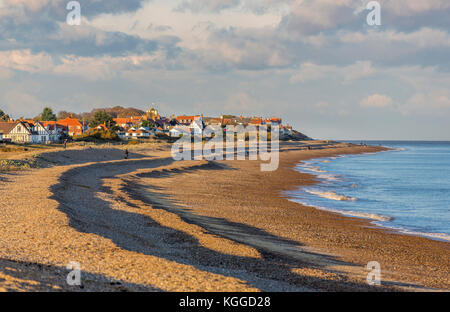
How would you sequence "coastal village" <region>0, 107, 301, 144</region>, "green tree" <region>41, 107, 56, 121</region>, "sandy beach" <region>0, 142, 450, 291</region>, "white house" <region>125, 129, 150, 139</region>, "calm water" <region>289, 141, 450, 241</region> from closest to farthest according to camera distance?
"sandy beach" <region>0, 142, 450, 291</region>, "calm water" <region>289, 141, 450, 241</region>, "coastal village" <region>0, 107, 301, 144</region>, "white house" <region>125, 129, 150, 139</region>, "green tree" <region>41, 107, 56, 121</region>

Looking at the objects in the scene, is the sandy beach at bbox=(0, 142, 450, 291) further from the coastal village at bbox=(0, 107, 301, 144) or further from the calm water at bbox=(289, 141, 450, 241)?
the coastal village at bbox=(0, 107, 301, 144)

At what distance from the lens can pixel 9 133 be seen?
8575 centimetres

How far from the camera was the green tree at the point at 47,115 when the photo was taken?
147 metres

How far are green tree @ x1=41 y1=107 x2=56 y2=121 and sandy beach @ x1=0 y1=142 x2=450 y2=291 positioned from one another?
126796 millimetres

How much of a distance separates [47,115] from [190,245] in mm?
146297

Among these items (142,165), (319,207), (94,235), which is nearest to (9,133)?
(142,165)

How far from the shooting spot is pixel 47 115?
483ft

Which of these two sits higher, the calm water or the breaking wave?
the breaking wave

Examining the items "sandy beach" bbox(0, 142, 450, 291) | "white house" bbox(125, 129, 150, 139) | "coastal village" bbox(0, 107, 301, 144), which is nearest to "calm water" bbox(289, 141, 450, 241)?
"sandy beach" bbox(0, 142, 450, 291)

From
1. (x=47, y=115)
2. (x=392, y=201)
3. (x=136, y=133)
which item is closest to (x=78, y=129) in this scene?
(x=136, y=133)

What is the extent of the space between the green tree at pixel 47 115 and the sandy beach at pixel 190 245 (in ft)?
416

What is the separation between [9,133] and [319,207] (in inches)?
2995

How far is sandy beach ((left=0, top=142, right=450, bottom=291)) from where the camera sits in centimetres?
977
